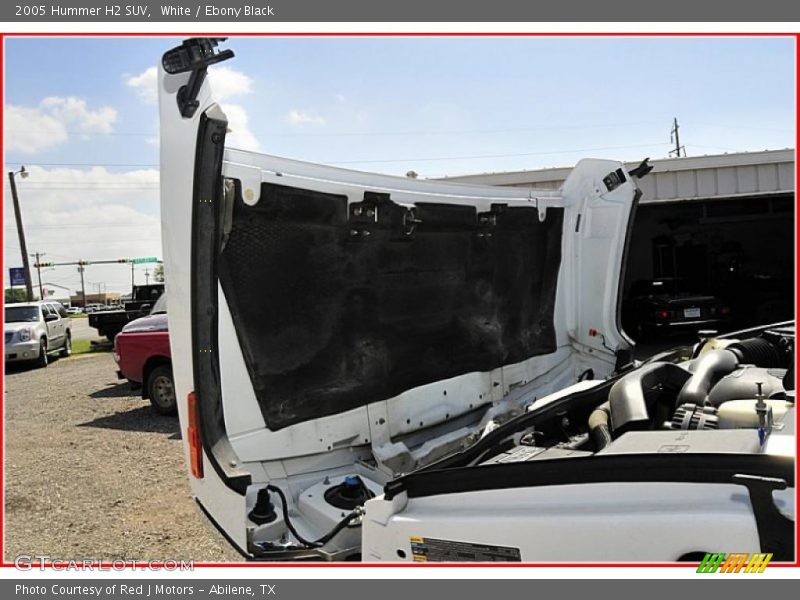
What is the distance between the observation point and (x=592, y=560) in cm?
177

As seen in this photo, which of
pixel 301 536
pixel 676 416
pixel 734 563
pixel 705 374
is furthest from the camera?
pixel 705 374

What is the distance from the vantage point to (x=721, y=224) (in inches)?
741

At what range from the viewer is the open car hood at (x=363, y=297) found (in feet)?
7.58

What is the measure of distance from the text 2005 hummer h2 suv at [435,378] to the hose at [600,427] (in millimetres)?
13

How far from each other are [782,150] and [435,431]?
9.56 metres

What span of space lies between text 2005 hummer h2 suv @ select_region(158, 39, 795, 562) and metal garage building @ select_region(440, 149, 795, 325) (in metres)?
6.94

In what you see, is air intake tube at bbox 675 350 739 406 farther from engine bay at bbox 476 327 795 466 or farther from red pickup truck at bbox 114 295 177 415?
red pickup truck at bbox 114 295 177 415

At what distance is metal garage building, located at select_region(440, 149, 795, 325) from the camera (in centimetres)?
1075

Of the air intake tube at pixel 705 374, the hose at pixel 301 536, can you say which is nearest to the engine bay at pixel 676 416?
the air intake tube at pixel 705 374

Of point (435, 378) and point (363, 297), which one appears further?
point (435, 378)

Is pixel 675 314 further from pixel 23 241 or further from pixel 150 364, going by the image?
pixel 23 241

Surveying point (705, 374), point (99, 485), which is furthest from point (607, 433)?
point (99, 485)

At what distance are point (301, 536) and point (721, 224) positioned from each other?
62.1ft

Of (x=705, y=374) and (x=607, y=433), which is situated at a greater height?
(x=705, y=374)
